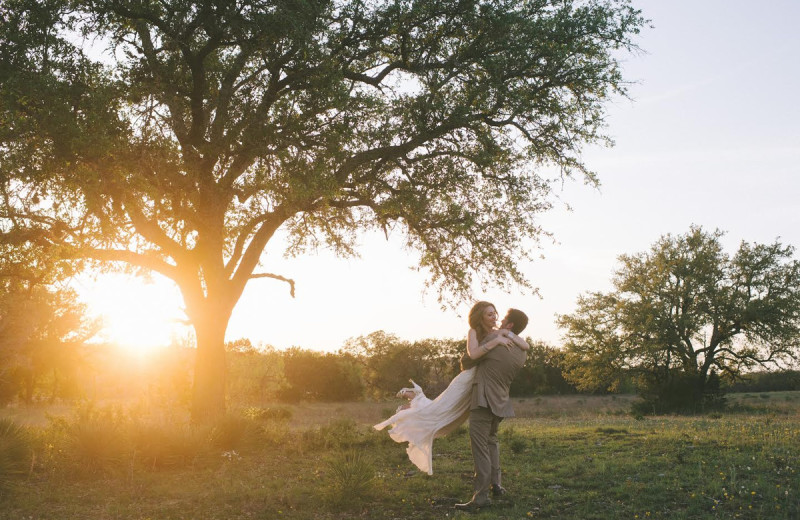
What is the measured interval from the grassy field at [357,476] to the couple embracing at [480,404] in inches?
20.0

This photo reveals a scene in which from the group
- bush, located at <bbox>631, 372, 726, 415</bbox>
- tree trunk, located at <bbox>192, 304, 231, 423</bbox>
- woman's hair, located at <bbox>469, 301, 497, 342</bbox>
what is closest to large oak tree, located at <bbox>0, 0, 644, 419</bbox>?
tree trunk, located at <bbox>192, 304, 231, 423</bbox>

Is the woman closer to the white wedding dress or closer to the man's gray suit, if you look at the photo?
the white wedding dress

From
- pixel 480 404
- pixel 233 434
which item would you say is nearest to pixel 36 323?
pixel 233 434

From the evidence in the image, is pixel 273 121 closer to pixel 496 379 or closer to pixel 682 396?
pixel 496 379

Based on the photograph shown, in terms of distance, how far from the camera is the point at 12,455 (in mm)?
8664

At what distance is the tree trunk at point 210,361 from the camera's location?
1397cm

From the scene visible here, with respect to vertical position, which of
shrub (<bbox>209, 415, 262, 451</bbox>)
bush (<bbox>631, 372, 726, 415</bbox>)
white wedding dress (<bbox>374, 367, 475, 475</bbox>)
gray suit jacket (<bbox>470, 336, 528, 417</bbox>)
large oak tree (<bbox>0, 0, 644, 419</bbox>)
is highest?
large oak tree (<bbox>0, 0, 644, 419</bbox>)

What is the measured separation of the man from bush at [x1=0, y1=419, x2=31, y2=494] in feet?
20.4

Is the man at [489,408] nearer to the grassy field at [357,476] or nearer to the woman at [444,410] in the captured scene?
the woman at [444,410]

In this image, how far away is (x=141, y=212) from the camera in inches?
528

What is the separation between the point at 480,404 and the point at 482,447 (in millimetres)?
535

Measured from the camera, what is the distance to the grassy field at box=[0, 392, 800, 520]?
7.13m

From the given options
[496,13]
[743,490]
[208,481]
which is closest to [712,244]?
[496,13]

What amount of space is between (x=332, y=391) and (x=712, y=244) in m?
37.5
